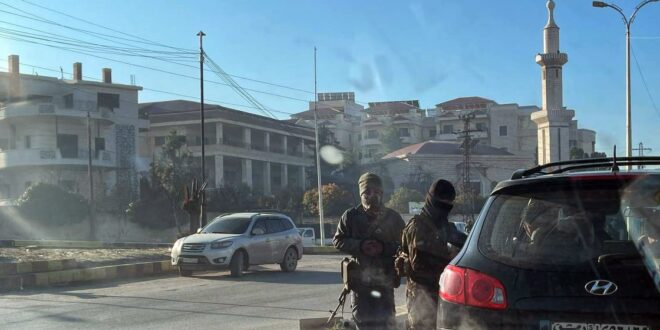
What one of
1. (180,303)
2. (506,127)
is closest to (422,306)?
(180,303)

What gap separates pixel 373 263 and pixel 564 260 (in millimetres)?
2237

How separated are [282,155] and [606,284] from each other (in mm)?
64521

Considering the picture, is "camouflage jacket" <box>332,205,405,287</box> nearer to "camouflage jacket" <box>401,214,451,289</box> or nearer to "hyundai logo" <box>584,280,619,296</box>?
"camouflage jacket" <box>401,214,451,289</box>

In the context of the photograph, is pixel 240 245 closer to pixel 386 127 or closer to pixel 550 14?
pixel 550 14

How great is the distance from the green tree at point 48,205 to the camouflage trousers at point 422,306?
4325 centimetres

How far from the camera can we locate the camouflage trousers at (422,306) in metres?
5.04

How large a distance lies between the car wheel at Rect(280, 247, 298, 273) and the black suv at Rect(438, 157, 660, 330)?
13.9 m

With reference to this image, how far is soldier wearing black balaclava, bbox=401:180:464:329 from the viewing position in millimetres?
4953

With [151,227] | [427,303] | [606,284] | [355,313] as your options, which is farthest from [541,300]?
[151,227]

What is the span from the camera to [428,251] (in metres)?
4.94

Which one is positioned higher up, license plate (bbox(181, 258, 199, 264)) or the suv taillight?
the suv taillight

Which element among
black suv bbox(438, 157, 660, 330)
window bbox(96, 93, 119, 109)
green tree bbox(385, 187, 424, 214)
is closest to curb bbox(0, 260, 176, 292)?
black suv bbox(438, 157, 660, 330)

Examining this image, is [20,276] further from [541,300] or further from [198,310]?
[541,300]

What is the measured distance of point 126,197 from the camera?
49938 mm
